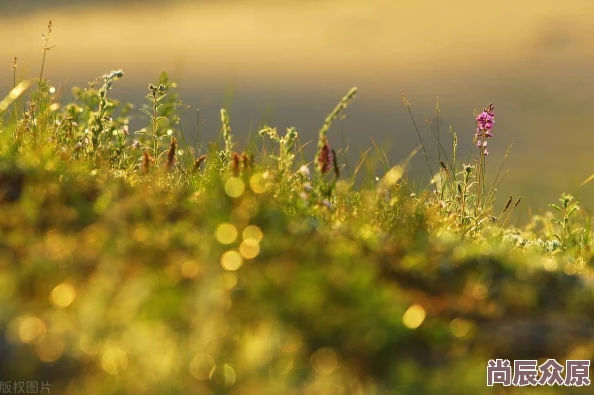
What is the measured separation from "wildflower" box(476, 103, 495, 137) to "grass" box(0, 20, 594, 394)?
1.39 m

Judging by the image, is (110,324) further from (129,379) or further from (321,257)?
(321,257)

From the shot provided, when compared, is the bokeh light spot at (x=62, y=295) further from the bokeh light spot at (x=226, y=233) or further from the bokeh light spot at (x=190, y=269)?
the bokeh light spot at (x=226, y=233)

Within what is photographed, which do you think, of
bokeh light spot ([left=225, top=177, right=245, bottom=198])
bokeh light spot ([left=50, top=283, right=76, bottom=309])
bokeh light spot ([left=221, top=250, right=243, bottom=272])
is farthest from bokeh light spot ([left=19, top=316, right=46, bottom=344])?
bokeh light spot ([left=225, top=177, right=245, bottom=198])

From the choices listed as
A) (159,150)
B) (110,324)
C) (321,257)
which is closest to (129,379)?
(110,324)

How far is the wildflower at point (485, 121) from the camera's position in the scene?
657cm

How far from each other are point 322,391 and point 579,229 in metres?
4.73

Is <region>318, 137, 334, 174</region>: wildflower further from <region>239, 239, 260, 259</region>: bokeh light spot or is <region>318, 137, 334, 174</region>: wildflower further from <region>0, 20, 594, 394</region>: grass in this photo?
<region>239, 239, 260, 259</region>: bokeh light spot

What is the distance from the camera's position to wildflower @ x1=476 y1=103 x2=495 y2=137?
21.6 feet

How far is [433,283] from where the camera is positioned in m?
3.86

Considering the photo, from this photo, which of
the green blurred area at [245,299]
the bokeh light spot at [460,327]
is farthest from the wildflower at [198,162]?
the bokeh light spot at [460,327]

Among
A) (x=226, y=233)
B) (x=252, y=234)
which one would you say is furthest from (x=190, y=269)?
(x=252, y=234)

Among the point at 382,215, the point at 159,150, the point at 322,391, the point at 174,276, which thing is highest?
the point at 159,150

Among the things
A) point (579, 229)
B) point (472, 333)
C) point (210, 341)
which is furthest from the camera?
point (579, 229)

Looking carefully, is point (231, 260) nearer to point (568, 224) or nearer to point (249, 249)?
point (249, 249)
